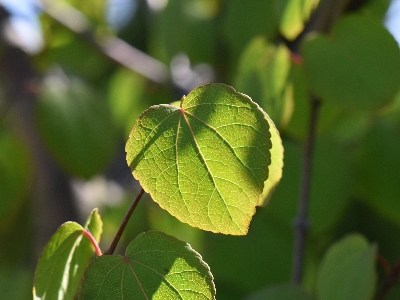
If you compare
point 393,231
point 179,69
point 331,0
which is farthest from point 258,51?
point 179,69

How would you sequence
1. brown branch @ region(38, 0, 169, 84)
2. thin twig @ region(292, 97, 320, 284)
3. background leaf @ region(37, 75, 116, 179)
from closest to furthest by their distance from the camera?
1. thin twig @ region(292, 97, 320, 284)
2. background leaf @ region(37, 75, 116, 179)
3. brown branch @ region(38, 0, 169, 84)

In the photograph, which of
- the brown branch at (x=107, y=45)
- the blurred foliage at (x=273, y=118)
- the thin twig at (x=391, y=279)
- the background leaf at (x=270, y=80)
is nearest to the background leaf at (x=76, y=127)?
the blurred foliage at (x=273, y=118)

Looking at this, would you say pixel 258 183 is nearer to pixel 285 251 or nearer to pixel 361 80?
pixel 361 80

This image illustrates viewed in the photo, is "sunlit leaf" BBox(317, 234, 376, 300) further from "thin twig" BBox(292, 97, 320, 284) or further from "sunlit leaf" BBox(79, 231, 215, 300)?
"sunlit leaf" BBox(79, 231, 215, 300)

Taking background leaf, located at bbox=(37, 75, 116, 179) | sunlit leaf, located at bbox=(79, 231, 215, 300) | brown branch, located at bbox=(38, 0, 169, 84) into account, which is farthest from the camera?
brown branch, located at bbox=(38, 0, 169, 84)

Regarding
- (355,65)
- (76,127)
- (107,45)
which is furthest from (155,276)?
(107,45)

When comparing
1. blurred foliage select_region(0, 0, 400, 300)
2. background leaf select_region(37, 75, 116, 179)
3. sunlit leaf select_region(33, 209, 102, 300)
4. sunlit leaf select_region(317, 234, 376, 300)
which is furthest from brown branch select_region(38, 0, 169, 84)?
sunlit leaf select_region(33, 209, 102, 300)

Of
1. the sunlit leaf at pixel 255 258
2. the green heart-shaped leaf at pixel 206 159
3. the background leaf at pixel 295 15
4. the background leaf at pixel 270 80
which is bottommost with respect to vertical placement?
the sunlit leaf at pixel 255 258

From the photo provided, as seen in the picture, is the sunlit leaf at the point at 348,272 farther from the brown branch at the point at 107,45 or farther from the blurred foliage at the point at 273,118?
the brown branch at the point at 107,45
